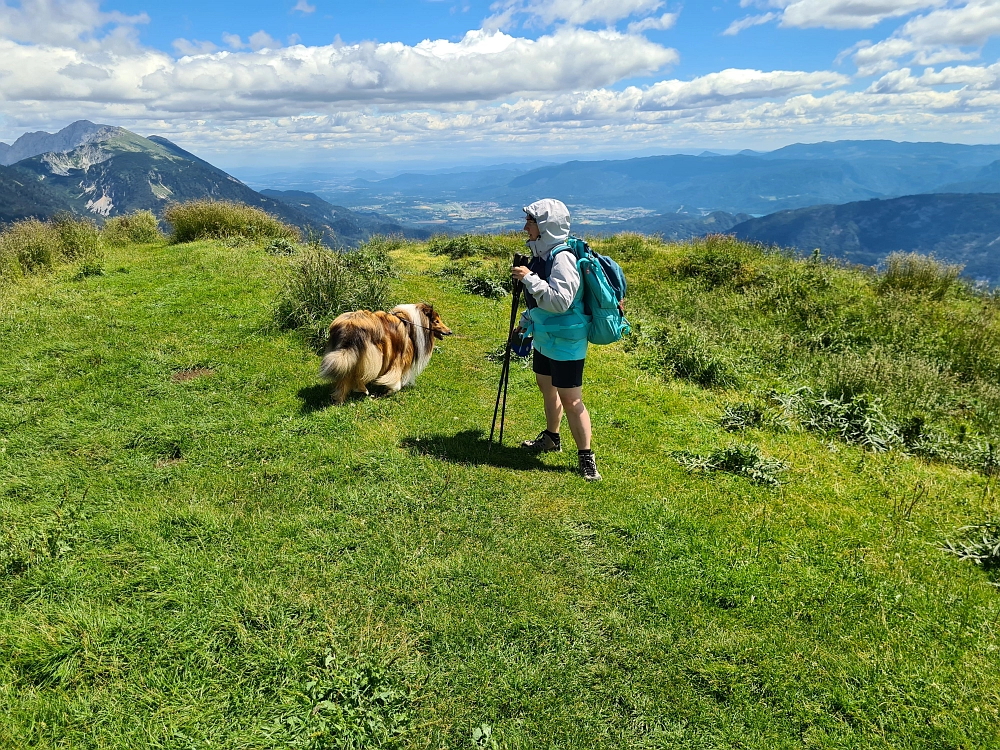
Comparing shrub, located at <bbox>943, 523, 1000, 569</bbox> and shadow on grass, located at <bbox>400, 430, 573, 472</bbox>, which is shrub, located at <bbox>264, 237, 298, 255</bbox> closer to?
shadow on grass, located at <bbox>400, 430, 573, 472</bbox>

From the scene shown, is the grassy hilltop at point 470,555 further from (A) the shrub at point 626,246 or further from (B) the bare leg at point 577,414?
(A) the shrub at point 626,246

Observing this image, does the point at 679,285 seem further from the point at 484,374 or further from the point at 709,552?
the point at 709,552

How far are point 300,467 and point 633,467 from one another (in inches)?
150

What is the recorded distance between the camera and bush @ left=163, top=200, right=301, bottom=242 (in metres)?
16.8

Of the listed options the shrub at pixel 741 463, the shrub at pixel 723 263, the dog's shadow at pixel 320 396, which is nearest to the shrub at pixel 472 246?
the shrub at pixel 723 263

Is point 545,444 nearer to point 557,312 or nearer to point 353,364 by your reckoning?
point 557,312

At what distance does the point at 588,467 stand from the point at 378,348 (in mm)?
3391

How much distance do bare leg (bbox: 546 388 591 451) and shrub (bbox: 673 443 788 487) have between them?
145 cm

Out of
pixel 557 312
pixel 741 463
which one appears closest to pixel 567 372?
pixel 557 312

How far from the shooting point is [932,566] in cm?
426

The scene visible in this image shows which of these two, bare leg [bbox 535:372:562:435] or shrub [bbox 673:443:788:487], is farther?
shrub [bbox 673:443:788:487]

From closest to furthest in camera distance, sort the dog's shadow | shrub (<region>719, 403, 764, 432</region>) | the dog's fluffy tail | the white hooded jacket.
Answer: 1. the white hooded jacket
2. the dog's fluffy tail
3. the dog's shadow
4. shrub (<region>719, 403, 764, 432</region>)

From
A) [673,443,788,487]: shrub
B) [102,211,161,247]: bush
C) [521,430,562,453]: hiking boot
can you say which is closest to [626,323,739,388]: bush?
[673,443,788,487]: shrub

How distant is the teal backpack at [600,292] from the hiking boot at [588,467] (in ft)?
4.35
